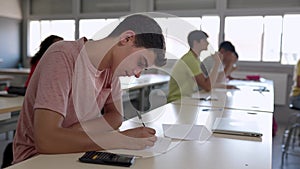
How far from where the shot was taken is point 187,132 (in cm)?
129

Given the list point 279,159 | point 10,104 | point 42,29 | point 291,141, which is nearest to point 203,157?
point 10,104

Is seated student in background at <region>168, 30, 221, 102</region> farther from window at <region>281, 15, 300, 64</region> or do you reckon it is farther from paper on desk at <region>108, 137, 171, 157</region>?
window at <region>281, 15, 300, 64</region>

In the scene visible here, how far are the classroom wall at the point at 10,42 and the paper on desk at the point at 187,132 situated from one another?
19.7 ft

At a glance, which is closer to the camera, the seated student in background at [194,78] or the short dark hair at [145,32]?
the short dark hair at [145,32]

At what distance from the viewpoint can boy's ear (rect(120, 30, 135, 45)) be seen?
3.21 ft

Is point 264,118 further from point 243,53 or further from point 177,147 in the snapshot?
point 243,53

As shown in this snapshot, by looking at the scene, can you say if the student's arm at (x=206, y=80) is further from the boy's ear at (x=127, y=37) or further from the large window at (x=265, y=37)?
the large window at (x=265, y=37)

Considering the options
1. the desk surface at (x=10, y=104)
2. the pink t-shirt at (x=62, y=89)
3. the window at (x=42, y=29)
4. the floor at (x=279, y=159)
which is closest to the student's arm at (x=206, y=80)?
the floor at (x=279, y=159)

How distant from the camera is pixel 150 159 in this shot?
918 millimetres

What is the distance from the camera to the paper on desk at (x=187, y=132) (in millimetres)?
1215

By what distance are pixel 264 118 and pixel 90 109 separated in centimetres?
103

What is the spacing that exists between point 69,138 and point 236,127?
2.62 feet

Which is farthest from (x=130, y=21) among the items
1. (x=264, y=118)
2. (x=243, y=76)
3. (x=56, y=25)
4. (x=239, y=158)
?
(x=56, y=25)

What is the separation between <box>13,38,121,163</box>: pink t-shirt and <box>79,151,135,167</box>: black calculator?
0.48 ft
